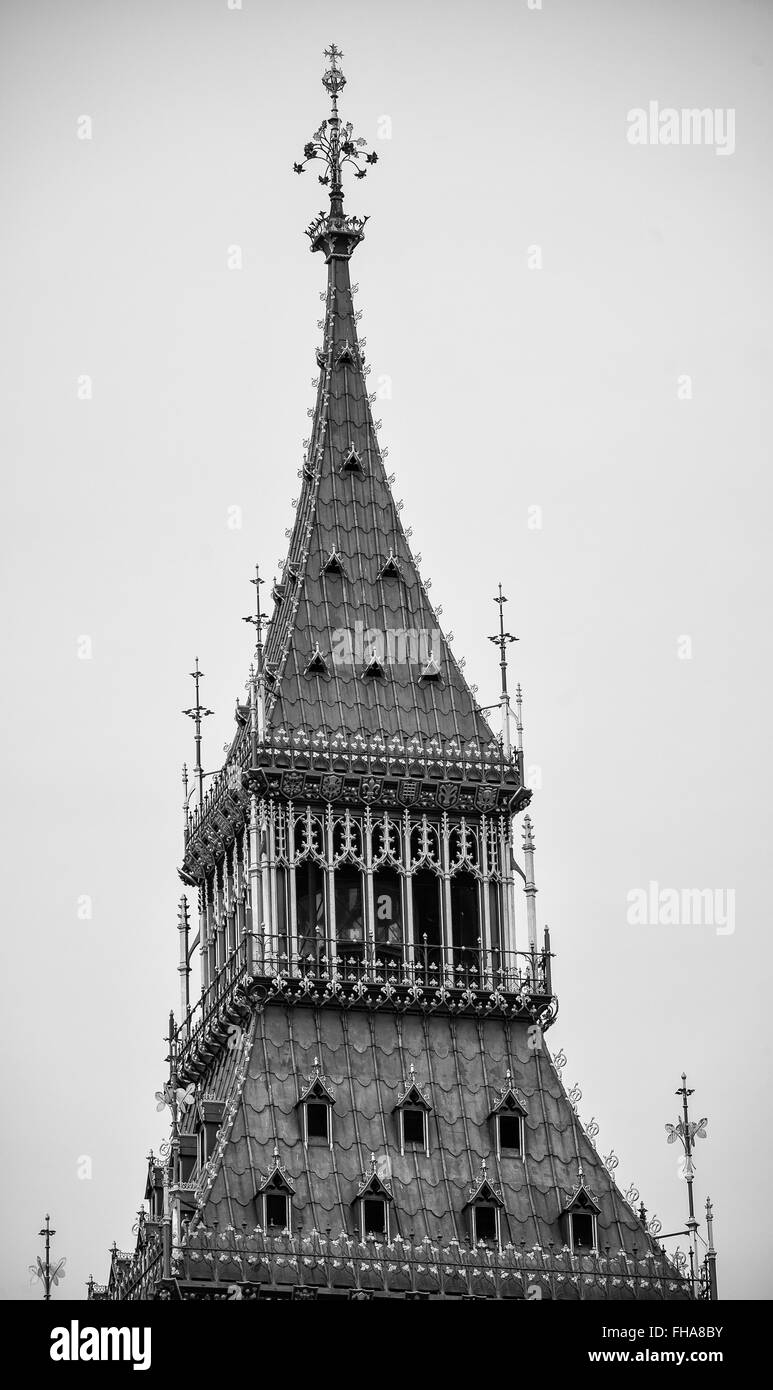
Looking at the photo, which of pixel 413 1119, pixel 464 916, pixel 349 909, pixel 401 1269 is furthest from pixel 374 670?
pixel 401 1269

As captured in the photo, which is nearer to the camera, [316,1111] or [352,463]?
[316,1111]

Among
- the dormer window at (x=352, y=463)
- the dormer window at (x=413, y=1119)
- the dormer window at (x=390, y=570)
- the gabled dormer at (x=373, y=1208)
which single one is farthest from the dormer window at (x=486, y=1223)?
the dormer window at (x=352, y=463)

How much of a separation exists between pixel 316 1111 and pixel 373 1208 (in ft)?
12.0

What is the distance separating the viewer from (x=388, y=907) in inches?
5177

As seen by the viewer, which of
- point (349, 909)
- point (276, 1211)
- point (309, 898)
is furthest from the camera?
point (349, 909)

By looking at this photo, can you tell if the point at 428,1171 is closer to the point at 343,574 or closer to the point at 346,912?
the point at 346,912

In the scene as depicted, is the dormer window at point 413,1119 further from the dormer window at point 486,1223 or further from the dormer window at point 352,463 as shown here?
the dormer window at point 352,463

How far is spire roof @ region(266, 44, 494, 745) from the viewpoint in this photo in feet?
435

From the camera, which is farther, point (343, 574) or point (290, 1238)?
point (343, 574)

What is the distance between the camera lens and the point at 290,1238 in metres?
121

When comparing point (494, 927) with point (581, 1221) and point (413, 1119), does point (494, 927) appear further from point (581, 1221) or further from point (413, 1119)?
point (581, 1221)
